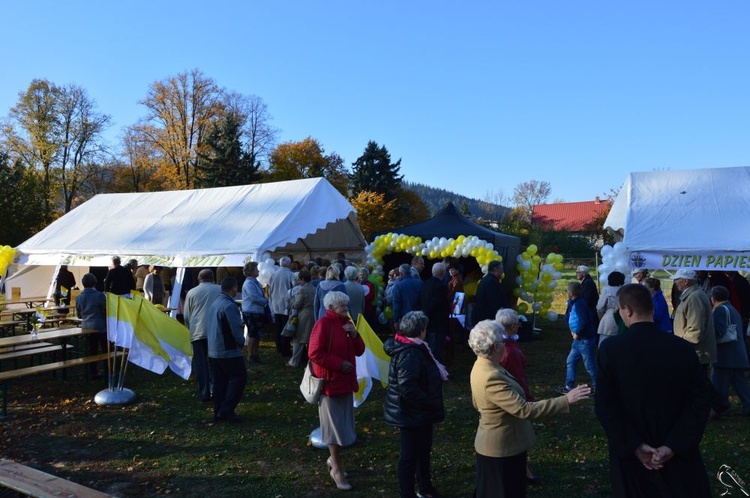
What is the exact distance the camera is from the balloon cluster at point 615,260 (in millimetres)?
10086

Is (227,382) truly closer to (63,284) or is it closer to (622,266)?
(622,266)

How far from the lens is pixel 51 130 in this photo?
3388 cm

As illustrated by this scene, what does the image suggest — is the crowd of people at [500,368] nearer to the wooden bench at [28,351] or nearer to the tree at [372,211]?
the wooden bench at [28,351]

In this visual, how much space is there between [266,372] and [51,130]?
32.8m

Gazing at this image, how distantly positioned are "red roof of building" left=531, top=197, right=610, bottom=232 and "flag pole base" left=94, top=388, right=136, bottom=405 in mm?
57756

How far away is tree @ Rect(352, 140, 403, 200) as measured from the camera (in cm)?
4119

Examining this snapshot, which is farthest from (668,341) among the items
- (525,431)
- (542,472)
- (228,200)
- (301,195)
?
(228,200)

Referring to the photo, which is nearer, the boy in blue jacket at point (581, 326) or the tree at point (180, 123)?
the boy in blue jacket at point (581, 326)

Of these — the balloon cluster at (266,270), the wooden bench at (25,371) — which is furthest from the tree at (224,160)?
the wooden bench at (25,371)

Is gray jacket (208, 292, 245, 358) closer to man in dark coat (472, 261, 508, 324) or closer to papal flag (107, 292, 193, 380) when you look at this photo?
papal flag (107, 292, 193, 380)

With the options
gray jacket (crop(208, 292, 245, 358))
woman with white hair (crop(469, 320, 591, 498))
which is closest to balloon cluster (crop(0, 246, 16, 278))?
gray jacket (crop(208, 292, 245, 358))

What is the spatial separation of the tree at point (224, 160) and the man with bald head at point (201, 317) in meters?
28.9

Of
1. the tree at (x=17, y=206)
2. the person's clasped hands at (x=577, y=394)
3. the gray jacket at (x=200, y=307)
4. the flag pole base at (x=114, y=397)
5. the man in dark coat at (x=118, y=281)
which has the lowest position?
the flag pole base at (x=114, y=397)

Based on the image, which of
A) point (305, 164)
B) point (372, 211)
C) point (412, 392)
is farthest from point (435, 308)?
point (305, 164)
